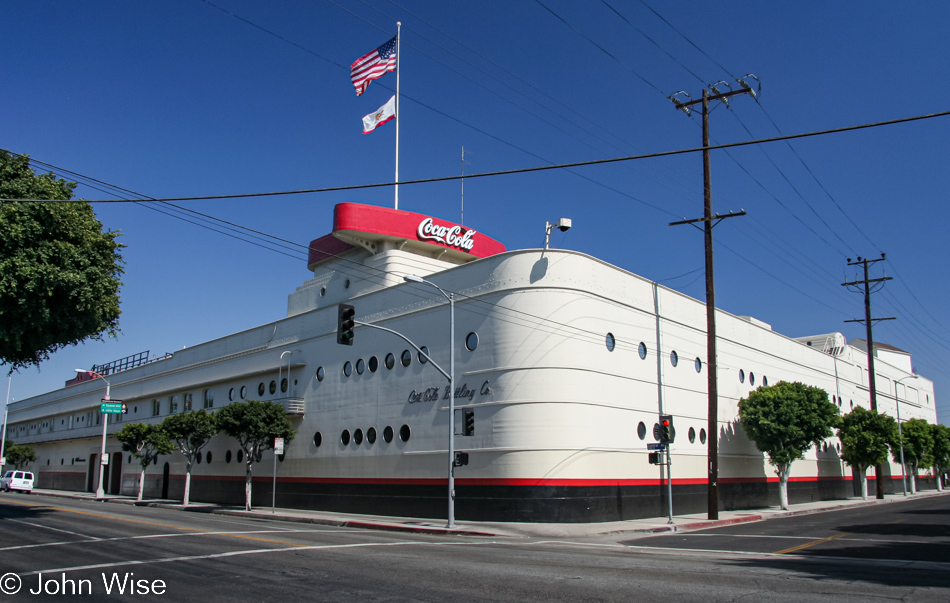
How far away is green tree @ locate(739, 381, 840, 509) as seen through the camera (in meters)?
33.9

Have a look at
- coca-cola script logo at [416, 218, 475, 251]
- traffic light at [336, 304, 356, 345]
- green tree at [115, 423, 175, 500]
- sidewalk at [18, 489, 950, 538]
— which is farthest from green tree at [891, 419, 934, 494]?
green tree at [115, 423, 175, 500]

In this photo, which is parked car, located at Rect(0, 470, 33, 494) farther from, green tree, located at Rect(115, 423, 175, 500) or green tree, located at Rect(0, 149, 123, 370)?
green tree, located at Rect(0, 149, 123, 370)

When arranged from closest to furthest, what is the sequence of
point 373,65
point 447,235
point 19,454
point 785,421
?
point 373,65
point 785,421
point 447,235
point 19,454

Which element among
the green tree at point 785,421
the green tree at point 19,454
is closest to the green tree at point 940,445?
the green tree at point 785,421

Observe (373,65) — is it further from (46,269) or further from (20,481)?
(20,481)

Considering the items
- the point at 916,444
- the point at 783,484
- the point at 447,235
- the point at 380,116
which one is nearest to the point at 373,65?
the point at 380,116

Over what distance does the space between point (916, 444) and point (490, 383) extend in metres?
46.7

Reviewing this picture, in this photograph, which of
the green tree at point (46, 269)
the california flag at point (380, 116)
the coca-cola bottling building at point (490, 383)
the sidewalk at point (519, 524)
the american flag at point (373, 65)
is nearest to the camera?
the green tree at point (46, 269)

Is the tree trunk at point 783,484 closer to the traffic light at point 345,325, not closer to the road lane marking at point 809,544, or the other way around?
the road lane marking at point 809,544

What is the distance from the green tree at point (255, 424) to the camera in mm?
34438

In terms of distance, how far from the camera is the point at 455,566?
1312cm

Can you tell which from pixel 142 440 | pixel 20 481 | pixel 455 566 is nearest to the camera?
pixel 455 566

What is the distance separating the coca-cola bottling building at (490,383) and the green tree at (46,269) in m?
11.0

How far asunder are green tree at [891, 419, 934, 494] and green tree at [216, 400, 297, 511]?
4682 cm
